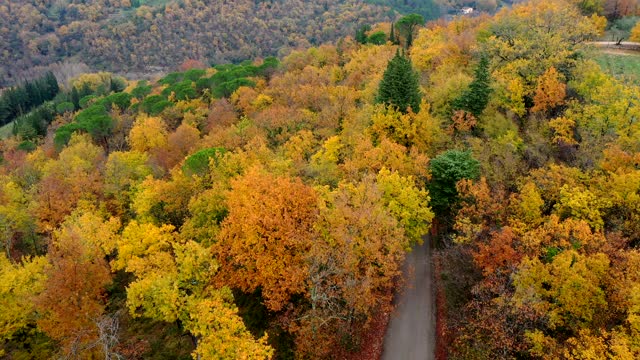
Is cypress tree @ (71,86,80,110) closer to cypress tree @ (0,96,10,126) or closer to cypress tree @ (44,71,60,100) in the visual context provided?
cypress tree @ (0,96,10,126)

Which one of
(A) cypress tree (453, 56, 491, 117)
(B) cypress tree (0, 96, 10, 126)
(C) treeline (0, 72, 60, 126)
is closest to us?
(A) cypress tree (453, 56, 491, 117)

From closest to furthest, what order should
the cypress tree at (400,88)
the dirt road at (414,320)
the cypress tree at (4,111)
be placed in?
the dirt road at (414,320)
the cypress tree at (400,88)
the cypress tree at (4,111)

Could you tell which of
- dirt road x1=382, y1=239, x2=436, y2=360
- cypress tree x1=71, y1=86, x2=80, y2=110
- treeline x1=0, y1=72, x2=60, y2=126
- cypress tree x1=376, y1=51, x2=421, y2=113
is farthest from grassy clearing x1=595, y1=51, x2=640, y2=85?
treeline x1=0, y1=72, x2=60, y2=126

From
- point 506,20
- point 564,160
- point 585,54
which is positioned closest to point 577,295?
point 564,160

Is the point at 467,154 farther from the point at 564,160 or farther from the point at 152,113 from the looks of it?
the point at 152,113

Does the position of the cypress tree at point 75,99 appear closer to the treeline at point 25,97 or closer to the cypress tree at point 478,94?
the treeline at point 25,97

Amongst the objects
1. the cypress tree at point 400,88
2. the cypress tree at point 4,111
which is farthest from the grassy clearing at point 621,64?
the cypress tree at point 4,111
